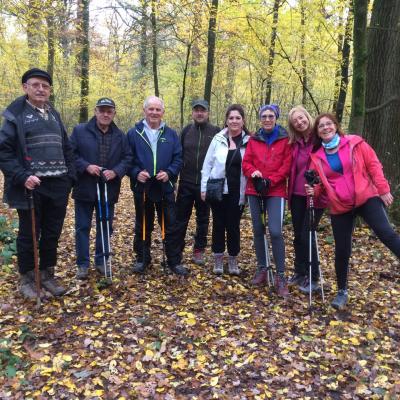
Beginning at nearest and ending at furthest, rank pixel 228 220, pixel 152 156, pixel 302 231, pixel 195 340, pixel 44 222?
pixel 195 340 → pixel 44 222 → pixel 302 231 → pixel 152 156 → pixel 228 220

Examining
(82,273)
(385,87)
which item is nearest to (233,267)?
(82,273)

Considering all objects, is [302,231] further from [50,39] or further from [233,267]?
[50,39]

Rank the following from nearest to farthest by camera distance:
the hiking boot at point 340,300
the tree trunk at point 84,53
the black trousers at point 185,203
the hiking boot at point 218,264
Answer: the hiking boot at point 340,300
the black trousers at point 185,203
the hiking boot at point 218,264
the tree trunk at point 84,53

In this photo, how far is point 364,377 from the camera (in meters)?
3.43

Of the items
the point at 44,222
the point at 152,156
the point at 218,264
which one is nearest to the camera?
the point at 44,222

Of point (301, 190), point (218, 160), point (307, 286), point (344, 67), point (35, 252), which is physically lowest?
point (307, 286)

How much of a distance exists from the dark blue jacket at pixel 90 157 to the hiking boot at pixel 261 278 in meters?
2.24

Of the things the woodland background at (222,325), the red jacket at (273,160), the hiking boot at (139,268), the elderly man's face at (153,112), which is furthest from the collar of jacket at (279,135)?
the hiking boot at (139,268)

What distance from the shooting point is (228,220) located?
5.25 meters

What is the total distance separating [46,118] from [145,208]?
1.70 m

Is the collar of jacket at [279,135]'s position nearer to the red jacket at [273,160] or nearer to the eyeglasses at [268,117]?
the red jacket at [273,160]

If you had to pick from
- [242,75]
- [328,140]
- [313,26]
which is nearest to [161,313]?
[328,140]

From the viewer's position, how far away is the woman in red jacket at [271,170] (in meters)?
4.69

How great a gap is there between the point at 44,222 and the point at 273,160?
2.87 meters
